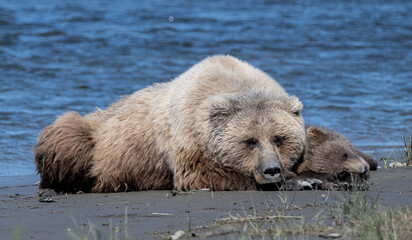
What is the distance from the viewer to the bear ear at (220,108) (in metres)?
6.97

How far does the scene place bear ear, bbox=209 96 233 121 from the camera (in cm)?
697

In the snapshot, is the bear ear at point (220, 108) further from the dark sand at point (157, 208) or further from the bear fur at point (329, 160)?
the bear fur at point (329, 160)

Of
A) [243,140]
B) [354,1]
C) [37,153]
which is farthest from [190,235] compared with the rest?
[354,1]

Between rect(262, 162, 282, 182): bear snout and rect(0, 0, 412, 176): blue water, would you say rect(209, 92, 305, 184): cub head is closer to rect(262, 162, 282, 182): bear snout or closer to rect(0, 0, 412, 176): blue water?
rect(262, 162, 282, 182): bear snout

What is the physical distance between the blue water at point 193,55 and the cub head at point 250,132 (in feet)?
11.2

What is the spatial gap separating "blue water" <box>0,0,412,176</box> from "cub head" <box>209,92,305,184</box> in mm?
3404

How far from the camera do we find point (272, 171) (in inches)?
262

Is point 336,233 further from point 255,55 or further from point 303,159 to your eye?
point 255,55

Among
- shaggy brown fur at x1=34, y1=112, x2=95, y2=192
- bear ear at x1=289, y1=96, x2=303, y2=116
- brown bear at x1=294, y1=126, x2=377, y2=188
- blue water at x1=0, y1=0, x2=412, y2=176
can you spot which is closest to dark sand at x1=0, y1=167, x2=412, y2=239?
brown bear at x1=294, y1=126, x2=377, y2=188

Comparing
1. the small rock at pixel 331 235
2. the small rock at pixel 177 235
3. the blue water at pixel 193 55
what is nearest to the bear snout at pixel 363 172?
→ the small rock at pixel 331 235

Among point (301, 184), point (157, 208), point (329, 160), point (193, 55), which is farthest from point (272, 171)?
point (193, 55)

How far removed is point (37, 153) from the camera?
812 centimetres

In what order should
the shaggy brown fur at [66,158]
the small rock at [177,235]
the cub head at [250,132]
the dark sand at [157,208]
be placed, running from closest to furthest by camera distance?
1. the small rock at [177,235]
2. the dark sand at [157,208]
3. the cub head at [250,132]
4. the shaggy brown fur at [66,158]

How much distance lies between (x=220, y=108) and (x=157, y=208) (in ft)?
4.18
